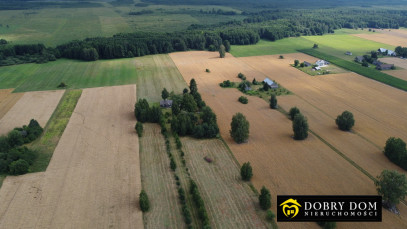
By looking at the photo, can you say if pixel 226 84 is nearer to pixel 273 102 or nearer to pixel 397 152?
pixel 273 102

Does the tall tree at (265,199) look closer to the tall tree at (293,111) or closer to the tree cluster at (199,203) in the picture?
the tree cluster at (199,203)

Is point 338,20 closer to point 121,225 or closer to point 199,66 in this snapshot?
point 199,66

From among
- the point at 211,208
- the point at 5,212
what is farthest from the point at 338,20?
the point at 5,212

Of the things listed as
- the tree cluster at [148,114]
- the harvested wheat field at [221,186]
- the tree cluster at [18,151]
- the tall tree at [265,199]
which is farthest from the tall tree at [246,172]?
the tree cluster at [18,151]

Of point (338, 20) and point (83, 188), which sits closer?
point (83, 188)

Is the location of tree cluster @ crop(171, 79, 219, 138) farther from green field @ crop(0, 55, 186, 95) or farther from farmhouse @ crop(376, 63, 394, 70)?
farmhouse @ crop(376, 63, 394, 70)

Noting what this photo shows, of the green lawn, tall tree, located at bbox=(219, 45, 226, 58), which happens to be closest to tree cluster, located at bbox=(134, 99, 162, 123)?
the green lawn
